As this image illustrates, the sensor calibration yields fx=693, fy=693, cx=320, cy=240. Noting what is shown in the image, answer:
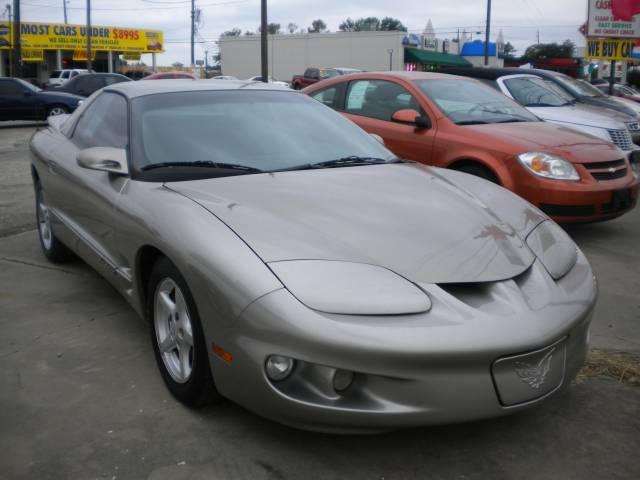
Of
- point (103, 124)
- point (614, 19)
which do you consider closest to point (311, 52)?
point (614, 19)

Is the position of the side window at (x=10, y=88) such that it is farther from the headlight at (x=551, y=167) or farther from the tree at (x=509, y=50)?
the tree at (x=509, y=50)

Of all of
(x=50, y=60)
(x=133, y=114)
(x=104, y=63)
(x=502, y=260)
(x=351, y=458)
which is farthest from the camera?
(x=104, y=63)

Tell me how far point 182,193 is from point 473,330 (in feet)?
4.69

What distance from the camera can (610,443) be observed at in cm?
262

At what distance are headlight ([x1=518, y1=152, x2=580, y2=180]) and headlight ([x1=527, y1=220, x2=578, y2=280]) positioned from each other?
243cm

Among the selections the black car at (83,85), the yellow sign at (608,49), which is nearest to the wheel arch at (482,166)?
the yellow sign at (608,49)

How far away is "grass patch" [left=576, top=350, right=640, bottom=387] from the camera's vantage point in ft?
10.4

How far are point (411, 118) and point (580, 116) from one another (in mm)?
3435

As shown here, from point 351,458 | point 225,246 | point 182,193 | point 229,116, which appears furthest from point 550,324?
point 229,116

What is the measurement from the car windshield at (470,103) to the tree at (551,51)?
78.0 m

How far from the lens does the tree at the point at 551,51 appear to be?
80.1 m

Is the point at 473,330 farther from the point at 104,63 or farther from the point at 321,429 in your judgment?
the point at 104,63

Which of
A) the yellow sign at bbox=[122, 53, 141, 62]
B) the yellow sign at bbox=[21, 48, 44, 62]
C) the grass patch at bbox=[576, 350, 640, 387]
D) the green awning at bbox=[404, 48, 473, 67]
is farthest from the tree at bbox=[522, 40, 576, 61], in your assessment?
the grass patch at bbox=[576, 350, 640, 387]

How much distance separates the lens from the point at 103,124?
13.4 ft
